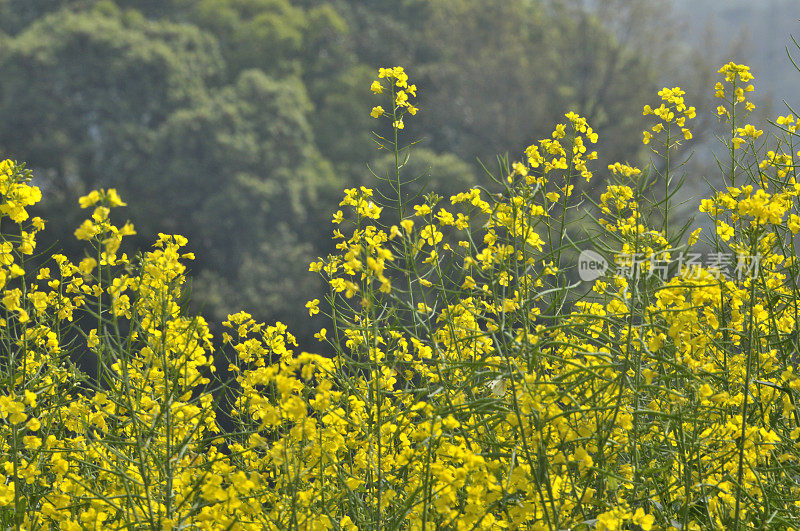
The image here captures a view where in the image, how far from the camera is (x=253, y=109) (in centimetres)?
1343

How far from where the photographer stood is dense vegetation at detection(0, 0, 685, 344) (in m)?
12.7

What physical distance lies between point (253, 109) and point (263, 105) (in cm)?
26

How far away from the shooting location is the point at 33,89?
13117mm

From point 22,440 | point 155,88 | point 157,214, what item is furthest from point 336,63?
point 22,440

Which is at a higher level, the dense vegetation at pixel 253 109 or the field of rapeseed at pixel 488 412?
the dense vegetation at pixel 253 109

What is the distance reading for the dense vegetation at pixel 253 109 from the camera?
12680 millimetres

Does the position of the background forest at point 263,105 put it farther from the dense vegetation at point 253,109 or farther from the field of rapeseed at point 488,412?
the field of rapeseed at point 488,412

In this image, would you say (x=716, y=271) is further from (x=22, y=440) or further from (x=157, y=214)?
(x=157, y=214)

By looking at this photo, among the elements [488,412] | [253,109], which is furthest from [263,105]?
[488,412]

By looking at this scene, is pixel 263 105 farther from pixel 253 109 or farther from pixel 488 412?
pixel 488 412

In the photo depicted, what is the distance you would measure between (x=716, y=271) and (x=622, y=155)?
1346 cm

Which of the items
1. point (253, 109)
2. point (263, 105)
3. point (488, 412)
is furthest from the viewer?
point (263, 105)

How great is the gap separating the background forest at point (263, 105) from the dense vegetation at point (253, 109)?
3 cm

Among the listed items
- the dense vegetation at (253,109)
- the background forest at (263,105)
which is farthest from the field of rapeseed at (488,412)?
the dense vegetation at (253,109)
